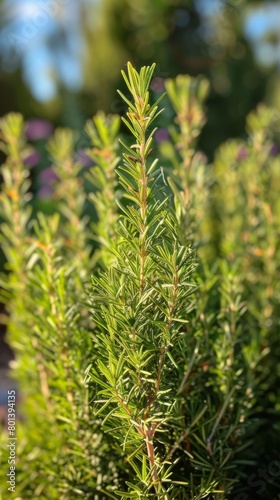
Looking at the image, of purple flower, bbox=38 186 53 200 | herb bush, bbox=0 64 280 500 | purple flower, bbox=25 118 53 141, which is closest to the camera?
herb bush, bbox=0 64 280 500

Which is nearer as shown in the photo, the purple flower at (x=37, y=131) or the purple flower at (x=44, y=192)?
the purple flower at (x=44, y=192)

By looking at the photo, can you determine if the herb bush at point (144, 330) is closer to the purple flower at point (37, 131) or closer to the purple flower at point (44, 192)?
A: the purple flower at point (44, 192)

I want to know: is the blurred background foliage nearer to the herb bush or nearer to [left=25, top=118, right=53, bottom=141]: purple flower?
[left=25, top=118, right=53, bottom=141]: purple flower

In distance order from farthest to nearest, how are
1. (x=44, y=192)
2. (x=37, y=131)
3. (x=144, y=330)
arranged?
(x=37, y=131) → (x=44, y=192) → (x=144, y=330)

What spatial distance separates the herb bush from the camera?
615mm

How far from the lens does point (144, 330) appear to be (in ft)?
2.08

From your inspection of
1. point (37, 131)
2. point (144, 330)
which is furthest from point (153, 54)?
point (144, 330)

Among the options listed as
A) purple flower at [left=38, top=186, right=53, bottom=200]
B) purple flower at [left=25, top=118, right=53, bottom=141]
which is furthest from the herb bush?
purple flower at [left=25, top=118, right=53, bottom=141]

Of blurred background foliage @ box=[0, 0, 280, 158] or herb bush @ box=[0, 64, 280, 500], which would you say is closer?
herb bush @ box=[0, 64, 280, 500]

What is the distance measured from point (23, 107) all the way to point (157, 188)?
649 cm

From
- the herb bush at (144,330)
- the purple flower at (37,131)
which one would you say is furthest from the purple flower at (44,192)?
the herb bush at (144,330)

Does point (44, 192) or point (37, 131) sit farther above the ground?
point (37, 131)

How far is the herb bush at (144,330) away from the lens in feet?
2.02

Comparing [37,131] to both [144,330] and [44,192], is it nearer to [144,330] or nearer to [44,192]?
[44,192]
